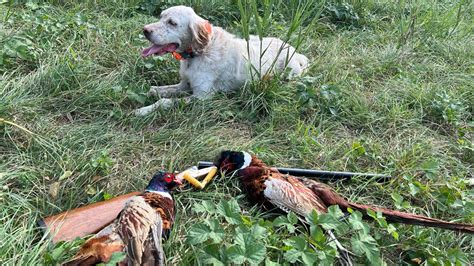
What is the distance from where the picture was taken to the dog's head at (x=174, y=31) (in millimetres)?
3459

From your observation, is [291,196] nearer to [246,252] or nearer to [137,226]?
[246,252]

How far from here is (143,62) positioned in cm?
386

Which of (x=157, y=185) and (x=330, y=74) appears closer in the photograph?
(x=157, y=185)

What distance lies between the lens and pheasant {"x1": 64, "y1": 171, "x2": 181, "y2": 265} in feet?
5.86

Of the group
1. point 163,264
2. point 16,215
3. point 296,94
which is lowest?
point 16,215

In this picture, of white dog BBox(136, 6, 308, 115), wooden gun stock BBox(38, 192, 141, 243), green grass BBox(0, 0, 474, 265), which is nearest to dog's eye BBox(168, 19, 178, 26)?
white dog BBox(136, 6, 308, 115)

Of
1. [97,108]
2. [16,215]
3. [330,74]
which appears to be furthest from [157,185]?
[330,74]

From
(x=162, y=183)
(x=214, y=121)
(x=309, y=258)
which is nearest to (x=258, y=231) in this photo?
(x=309, y=258)

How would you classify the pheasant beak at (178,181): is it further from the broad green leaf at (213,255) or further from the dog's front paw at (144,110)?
the dog's front paw at (144,110)

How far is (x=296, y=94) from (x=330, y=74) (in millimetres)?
661

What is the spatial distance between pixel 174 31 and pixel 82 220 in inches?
71.4

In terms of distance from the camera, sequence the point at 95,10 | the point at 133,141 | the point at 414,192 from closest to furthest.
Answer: the point at 414,192 → the point at 133,141 → the point at 95,10

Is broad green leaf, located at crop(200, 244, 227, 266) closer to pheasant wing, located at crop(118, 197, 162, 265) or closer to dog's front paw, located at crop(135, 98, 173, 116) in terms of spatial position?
pheasant wing, located at crop(118, 197, 162, 265)

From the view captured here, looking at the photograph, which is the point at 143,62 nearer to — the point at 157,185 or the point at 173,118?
the point at 173,118
